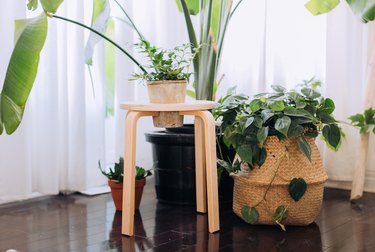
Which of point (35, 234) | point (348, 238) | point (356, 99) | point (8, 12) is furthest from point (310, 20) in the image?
point (35, 234)

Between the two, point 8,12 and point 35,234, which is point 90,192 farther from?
point 8,12

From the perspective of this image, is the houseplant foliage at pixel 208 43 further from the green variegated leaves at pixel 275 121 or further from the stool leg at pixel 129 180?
the stool leg at pixel 129 180

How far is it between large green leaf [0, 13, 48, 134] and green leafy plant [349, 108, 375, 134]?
1.29 meters

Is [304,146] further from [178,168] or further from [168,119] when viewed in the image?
[178,168]

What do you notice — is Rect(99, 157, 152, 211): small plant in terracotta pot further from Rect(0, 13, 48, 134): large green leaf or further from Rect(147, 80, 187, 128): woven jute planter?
Rect(0, 13, 48, 134): large green leaf

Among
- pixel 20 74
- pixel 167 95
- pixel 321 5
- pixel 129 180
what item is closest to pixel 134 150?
pixel 129 180

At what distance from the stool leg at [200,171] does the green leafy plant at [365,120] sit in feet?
2.16

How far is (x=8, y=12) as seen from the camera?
2.03m

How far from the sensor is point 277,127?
1646mm

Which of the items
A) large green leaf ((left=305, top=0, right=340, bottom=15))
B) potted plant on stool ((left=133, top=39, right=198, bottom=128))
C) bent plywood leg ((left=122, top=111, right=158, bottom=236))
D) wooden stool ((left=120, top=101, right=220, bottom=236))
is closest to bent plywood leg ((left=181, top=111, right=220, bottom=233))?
wooden stool ((left=120, top=101, right=220, bottom=236))

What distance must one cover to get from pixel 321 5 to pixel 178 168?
0.84 m

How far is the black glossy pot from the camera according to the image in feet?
6.71

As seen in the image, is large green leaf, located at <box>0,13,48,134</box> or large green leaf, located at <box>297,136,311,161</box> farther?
large green leaf, located at <box>297,136,311,161</box>

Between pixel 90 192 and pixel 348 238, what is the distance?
1.11 metres
